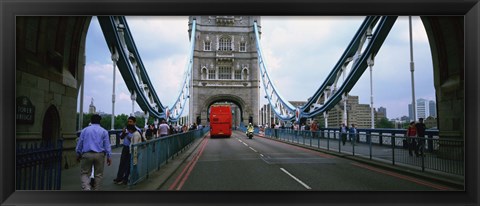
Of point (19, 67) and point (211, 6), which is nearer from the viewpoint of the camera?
point (211, 6)

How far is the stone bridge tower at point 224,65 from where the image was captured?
69.9m

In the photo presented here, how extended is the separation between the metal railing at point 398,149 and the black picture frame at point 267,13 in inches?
100

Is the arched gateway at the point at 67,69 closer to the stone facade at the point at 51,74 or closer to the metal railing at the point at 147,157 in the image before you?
the stone facade at the point at 51,74

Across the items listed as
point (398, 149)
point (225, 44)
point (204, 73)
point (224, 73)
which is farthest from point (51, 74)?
point (225, 44)

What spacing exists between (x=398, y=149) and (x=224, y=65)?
6180 cm

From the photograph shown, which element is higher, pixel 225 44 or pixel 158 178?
pixel 225 44

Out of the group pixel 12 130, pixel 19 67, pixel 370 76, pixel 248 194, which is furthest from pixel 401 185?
pixel 370 76

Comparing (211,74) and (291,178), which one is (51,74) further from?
(211,74)

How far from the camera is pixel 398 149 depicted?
11.2m

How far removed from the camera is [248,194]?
6.09 metres

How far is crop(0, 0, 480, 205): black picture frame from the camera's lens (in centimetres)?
574

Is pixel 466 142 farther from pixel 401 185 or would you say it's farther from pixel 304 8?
pixel 304 8

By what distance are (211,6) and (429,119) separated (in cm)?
1258

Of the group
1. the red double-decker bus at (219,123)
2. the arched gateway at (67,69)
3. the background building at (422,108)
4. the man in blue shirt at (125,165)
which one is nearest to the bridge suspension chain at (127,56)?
the arched gateway at (67,69)
